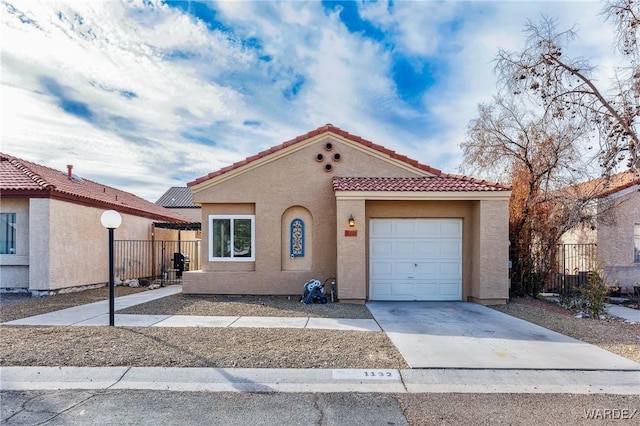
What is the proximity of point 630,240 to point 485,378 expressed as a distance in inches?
520

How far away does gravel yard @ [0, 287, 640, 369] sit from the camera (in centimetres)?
590

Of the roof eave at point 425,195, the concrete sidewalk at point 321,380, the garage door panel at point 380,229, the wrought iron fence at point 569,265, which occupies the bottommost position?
the concrete sidewalk at point 321,380

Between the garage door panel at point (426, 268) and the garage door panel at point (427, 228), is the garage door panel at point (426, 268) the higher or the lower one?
the lower one

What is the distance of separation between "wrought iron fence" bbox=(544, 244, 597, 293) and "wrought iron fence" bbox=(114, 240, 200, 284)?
15.7 meters

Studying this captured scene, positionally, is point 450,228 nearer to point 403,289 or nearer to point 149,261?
point 403,289

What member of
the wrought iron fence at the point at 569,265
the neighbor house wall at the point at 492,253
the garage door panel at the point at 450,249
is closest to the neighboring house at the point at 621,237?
the wrought iron fence at the point at 569,265

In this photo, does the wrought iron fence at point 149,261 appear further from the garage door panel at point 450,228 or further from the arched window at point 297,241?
the garage door panel at point 450,228

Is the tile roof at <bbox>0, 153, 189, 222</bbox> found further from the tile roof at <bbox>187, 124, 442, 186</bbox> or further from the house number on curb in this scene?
the house number on curb

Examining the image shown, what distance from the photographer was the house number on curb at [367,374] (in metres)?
5.33

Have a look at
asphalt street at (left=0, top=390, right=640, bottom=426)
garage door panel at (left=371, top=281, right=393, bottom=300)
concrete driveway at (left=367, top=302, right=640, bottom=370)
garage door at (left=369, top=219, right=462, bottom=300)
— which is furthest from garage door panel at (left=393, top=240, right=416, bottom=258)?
asphalt street at (left=0, top=390, right=640, bottom=426)

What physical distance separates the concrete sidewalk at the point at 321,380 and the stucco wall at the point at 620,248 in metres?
10.7

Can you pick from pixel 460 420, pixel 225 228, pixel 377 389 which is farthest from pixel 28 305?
pixel 460 420

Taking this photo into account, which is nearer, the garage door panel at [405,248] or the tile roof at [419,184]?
the tile roof at [419,184]

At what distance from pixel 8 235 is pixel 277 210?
953 cm
